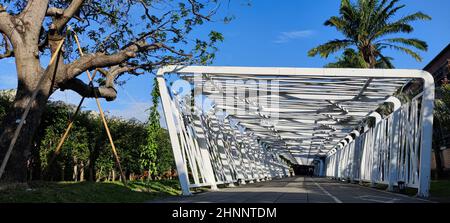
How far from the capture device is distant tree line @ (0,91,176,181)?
18.3 meters

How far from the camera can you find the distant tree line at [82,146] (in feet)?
60.2

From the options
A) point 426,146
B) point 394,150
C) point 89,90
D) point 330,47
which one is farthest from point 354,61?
point 89,90

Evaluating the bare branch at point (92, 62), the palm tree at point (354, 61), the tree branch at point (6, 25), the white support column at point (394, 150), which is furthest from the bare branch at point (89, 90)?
the palm tree at point (354, 61)

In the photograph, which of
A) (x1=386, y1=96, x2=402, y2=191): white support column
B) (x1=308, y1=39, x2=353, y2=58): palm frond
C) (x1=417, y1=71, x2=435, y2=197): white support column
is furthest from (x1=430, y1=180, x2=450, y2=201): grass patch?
(x1=308, y1=39, x2=353, y2=58): palm frond

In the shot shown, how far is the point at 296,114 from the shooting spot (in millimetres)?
25875

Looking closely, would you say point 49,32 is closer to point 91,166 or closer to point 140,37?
point 140,37

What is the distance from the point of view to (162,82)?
14.8 m

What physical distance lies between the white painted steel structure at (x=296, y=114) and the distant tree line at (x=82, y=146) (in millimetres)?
2035

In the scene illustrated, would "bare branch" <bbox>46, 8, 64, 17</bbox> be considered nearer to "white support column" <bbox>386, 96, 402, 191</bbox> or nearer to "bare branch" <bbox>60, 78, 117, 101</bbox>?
"bare branch" <bbox>60, 78, 117, 101</bbox>

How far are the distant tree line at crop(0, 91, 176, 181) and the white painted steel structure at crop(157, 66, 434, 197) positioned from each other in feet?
6.68

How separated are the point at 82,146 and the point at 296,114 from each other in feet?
36.2

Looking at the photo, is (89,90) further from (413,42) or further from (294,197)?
(413,42)
